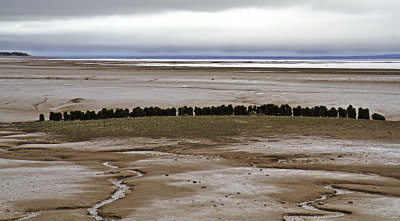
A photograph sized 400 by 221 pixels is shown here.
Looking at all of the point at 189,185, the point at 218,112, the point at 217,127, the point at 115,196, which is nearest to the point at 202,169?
the point at 189,185

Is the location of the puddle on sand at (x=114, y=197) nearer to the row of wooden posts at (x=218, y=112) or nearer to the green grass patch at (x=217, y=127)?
the green grass patch at (x=217, y=127)

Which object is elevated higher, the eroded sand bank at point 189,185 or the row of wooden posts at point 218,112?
the row of wooden posts at point 218,112

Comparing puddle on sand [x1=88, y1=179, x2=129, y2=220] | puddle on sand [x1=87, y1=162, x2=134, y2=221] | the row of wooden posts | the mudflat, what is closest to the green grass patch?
the mudflat

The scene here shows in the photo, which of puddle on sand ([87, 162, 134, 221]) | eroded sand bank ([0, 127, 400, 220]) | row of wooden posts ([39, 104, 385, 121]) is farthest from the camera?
row of wooden posts ([39, 104, 385, 121])

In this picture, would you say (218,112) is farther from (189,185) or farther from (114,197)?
(114,197)

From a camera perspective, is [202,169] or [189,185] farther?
[202,169]

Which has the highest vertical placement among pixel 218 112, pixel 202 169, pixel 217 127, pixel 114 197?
pixel 218 112

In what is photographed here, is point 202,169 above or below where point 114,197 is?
above

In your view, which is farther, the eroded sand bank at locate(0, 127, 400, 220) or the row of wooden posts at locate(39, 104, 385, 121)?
the row of wooden posts at locate(39, 104, 385, 121)

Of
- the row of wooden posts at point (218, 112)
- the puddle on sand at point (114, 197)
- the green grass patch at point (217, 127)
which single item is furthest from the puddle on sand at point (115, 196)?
the row of wooden posts at point (218, 112)

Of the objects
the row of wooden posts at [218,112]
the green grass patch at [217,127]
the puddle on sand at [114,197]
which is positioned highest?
the row of wooden posts at [218,112]

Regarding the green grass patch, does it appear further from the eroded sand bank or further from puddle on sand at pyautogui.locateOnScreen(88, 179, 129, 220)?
puddle on sand at pyautogui.locateOnScreen(88, 179, 129, 220)

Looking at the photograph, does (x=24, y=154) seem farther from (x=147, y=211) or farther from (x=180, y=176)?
(x=147, y=211)

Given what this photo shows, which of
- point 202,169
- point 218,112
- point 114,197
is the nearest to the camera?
point 114,197
